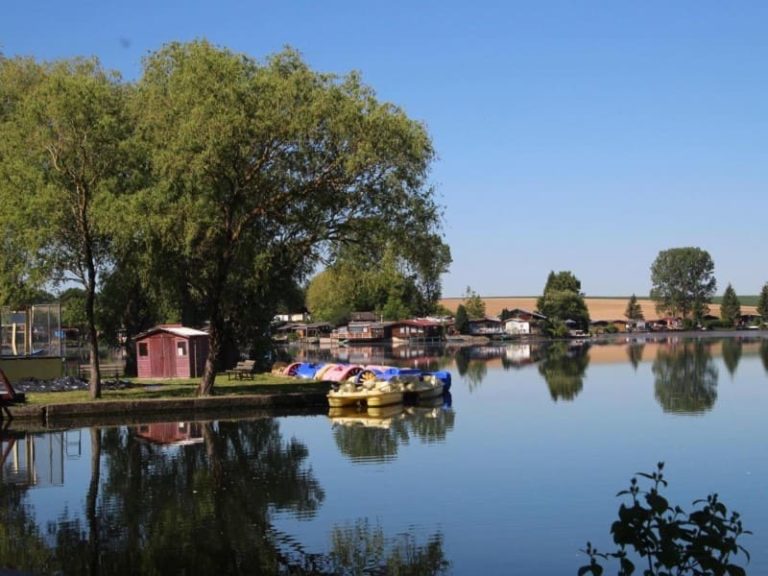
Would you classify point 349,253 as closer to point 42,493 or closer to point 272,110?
point 272,110

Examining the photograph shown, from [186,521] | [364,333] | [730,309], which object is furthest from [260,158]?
[730,309]

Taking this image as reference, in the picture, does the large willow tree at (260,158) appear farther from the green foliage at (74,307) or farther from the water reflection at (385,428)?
the green foliage at (74,307)

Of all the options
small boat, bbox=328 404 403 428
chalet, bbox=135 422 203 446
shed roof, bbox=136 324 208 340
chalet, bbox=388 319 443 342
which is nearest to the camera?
chalet, bbox=135 422 203 446

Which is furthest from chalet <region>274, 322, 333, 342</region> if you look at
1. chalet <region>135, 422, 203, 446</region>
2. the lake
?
chalet <region>135, 422, 203, 446</region>

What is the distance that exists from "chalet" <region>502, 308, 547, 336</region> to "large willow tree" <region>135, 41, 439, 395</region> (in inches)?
5215

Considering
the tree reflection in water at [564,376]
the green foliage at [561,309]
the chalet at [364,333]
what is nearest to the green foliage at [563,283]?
the green foliage at [561,309]

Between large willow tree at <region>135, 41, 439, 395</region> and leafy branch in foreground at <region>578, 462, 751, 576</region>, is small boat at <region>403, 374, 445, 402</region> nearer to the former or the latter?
large willow tree at <region>135, 41, 439, 395</region>

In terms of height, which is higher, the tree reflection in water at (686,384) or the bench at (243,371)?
the bench at (243,371)

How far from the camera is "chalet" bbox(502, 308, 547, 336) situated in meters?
172

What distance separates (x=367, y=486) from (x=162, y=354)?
3163 cm

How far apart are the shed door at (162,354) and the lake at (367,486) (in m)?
15.5

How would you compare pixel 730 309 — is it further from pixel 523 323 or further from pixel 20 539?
pixel 20 539

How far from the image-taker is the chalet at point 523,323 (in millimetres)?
172125

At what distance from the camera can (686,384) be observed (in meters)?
52.5
